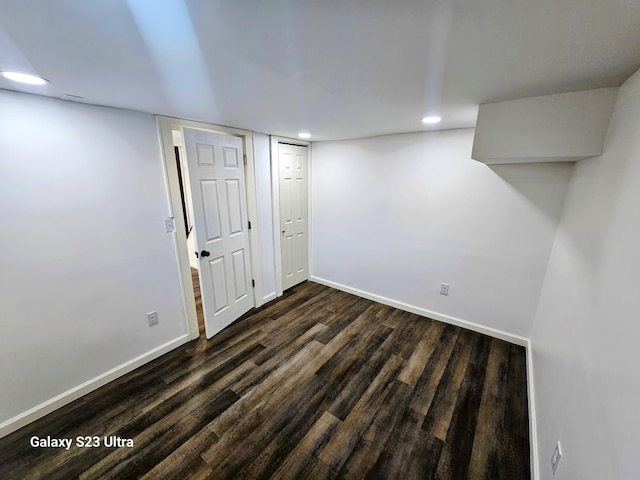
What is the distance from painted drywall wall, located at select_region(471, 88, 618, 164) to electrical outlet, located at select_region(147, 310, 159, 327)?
284 centimetres

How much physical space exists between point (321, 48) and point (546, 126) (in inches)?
55.7

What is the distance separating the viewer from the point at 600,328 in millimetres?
1035

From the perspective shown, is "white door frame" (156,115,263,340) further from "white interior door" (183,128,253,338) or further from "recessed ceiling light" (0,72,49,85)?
"recessed ceiling light" (0,72,49,85)

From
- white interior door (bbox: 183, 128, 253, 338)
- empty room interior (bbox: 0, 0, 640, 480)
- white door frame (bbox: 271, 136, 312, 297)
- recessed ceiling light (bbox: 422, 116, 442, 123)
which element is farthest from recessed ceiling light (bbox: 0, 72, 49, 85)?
recessed ceiling light (bbox: 422, 116, 442, 123)

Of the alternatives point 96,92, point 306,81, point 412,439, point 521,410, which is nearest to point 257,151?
point 96,92

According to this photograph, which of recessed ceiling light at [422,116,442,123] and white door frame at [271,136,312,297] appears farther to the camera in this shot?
white door frame at [271,136,312,297]

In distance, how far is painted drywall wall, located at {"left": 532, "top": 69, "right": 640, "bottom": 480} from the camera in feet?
2.60

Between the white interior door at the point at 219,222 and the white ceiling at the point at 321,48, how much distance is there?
2.60 feet

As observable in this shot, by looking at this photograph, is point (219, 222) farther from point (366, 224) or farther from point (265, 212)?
point (366, 224)

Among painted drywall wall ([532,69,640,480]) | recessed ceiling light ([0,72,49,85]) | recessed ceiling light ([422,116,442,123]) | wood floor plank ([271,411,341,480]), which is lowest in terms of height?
wood floor plank ([271,411,341,480])

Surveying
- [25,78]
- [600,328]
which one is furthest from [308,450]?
[25,78]

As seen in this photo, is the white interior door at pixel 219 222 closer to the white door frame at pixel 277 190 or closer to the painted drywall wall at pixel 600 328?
the white door frame at pixel 277 190

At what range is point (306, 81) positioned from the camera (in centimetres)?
123

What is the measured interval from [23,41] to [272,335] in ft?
8.24
